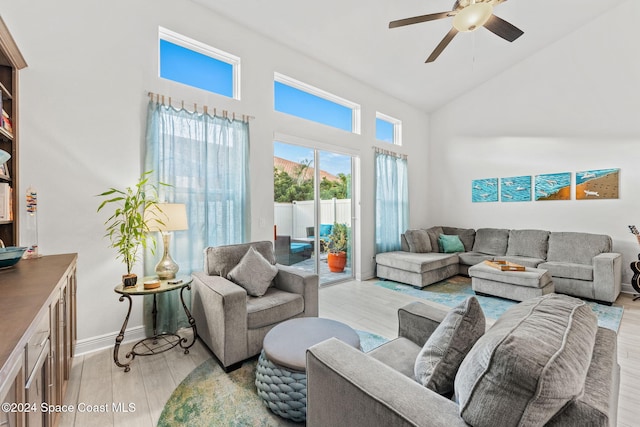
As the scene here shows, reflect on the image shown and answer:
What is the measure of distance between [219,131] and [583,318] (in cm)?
327

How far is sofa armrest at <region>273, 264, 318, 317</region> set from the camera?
8.83ft

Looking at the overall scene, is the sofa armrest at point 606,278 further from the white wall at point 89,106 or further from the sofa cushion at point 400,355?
the white wall at point 89,106

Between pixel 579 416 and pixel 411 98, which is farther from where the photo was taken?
pixel 411 98

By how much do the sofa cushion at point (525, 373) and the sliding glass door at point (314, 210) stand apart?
3.32 metres

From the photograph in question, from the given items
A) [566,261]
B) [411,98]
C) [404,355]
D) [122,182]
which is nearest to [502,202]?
[566,261]

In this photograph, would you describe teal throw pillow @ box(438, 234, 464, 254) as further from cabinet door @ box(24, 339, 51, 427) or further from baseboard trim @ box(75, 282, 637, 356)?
cabinet door @ box(24, 339, 51, 427)

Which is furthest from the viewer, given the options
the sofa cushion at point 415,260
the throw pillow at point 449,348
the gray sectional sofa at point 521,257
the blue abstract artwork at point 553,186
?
the blue abstract artwork at point 553,186

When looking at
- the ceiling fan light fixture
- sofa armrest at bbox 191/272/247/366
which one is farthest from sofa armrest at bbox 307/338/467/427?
the ceiling fan light fixture

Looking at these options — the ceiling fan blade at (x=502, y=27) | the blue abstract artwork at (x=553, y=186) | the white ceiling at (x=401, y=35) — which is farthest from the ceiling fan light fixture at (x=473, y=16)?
the blue abstract artwork at (x=553, y=186)

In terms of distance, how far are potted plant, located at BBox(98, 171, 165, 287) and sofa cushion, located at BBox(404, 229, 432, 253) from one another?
409 centimetres

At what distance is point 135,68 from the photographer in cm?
269

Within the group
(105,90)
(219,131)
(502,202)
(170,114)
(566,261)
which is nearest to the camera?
(105,90)

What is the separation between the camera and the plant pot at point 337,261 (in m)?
4.77

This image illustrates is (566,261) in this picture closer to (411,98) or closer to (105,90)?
(411,98)
